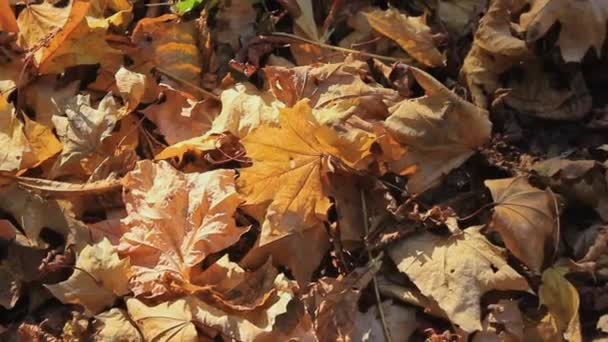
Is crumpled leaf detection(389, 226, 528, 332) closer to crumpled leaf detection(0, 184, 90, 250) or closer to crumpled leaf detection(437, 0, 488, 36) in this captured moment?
crumpled leaf detection(437, 0, 488, 36)

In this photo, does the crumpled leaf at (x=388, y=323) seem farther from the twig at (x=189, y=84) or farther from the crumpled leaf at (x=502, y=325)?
the twig at (x=189, y=84)

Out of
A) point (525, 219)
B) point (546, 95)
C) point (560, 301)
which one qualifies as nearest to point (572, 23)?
point (546, 95)

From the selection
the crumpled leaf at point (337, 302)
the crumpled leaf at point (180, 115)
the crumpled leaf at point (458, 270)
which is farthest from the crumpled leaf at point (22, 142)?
the crumpled leaf at point (458, 270)

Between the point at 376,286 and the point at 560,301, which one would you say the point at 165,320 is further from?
the point at 560,301

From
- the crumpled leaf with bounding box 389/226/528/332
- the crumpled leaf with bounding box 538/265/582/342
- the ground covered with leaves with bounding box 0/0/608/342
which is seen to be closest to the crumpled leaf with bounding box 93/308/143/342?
the ground covered with leaves with bounding box 0/0/608/342

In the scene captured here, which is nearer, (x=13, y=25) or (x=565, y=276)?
(x=565, y=276)

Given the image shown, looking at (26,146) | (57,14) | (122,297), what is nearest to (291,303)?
(122,297)

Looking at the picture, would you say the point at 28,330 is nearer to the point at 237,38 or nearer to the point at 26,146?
the point at 26,146
